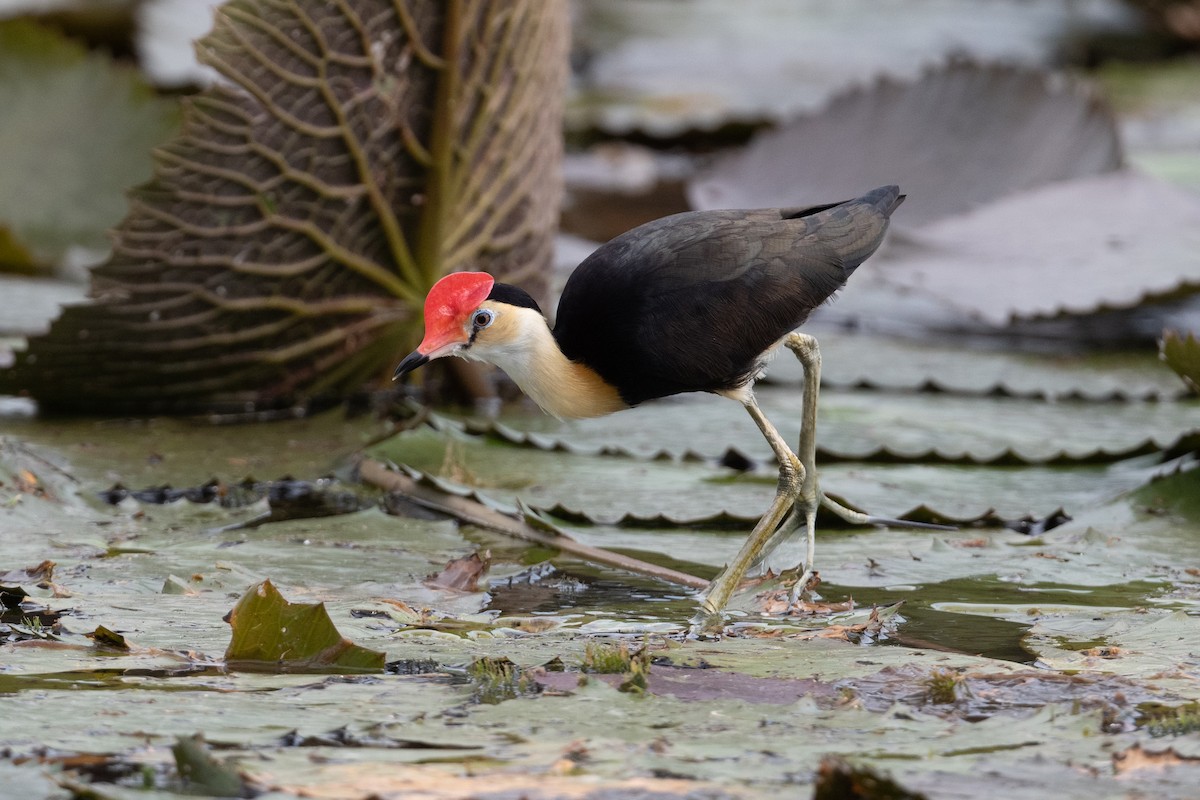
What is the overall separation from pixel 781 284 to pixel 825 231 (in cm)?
19

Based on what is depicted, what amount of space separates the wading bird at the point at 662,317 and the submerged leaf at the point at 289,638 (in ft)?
2.04

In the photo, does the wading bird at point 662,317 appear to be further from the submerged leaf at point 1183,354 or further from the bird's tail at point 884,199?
the submerged leaf at point 1183,354

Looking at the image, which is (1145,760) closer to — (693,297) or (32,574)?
(693,297)

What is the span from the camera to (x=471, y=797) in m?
1.72

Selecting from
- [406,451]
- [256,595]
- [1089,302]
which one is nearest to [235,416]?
[406,451]

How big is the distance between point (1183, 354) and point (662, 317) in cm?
113

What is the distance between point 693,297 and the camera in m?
2.89

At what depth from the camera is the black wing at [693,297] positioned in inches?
113

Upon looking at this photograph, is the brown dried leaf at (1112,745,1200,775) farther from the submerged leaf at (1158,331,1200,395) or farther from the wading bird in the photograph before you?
the submerged leaf at (1158,331,1200,395)

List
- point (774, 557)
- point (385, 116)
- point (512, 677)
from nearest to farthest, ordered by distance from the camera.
A: 1. point (512, 677)
2. point (774, 557)
3. point (385, 116)

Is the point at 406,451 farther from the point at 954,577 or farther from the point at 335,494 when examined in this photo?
the point at 954,577

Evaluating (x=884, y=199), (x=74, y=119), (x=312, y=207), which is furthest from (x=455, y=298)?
(x=74, y=119)

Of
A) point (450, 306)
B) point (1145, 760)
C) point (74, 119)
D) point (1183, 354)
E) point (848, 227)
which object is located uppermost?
point (74, 119)

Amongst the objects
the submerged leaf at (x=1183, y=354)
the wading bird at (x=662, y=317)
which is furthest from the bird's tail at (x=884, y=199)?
the submerged leaf at (x=1183, y=354)
